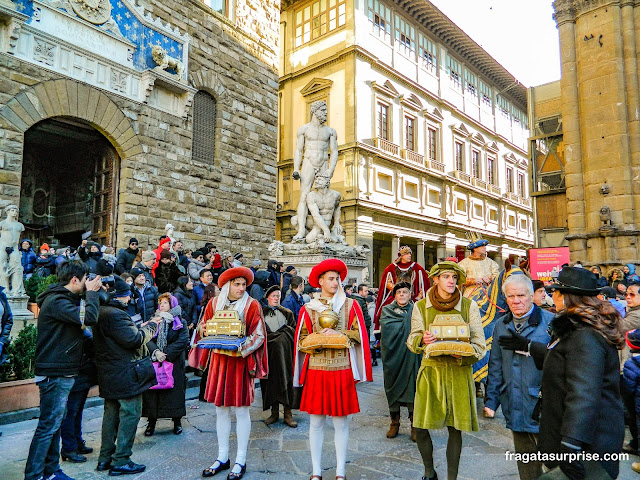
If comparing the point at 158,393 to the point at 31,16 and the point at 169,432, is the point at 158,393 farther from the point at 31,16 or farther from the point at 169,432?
the point at 31,16

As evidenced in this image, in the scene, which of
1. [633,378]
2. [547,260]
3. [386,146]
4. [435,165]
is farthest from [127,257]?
[435,165]

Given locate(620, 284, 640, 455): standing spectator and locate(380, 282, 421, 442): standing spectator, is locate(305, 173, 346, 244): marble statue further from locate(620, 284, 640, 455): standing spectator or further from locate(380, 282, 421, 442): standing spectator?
locate(620, 284, 640, 455): standing spectator

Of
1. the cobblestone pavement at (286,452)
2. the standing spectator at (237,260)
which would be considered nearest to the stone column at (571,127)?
the standing spectator at (237,260)

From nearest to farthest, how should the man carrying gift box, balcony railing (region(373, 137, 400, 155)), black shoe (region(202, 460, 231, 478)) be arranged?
the man carrying gift box
black shoe (region(202, 460, 231, 478))
balcony railing (region(373, 137, 400, 155))

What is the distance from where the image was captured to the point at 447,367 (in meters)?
3.52

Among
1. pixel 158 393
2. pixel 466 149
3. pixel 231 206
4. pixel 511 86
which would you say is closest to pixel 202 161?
pixel 231 206

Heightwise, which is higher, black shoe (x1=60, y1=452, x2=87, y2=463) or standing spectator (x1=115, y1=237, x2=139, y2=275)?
standing spectator (x1=115, y1=237, x2=139, y2=275)

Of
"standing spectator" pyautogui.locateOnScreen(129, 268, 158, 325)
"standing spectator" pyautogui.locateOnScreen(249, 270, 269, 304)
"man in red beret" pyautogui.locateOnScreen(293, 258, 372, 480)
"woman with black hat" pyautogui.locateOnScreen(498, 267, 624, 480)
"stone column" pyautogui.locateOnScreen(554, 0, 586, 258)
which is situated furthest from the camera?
"stone column" pyautogui.locateOnScreen(554, 0, 586, 258)

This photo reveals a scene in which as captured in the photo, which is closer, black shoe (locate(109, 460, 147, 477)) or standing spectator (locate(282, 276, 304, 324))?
black shoe (locate(109, 460, 147, 477))

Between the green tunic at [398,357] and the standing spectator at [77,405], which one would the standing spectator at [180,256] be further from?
the green tunic at [398,357]

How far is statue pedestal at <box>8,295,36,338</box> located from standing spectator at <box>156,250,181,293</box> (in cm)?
230

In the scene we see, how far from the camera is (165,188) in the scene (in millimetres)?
12508

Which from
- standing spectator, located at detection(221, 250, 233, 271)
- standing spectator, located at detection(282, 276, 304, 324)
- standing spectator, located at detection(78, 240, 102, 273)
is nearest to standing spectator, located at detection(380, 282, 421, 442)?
standing spectator, located at detection(282, 276, 304, 324)

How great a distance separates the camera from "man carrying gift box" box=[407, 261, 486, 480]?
133 inches
